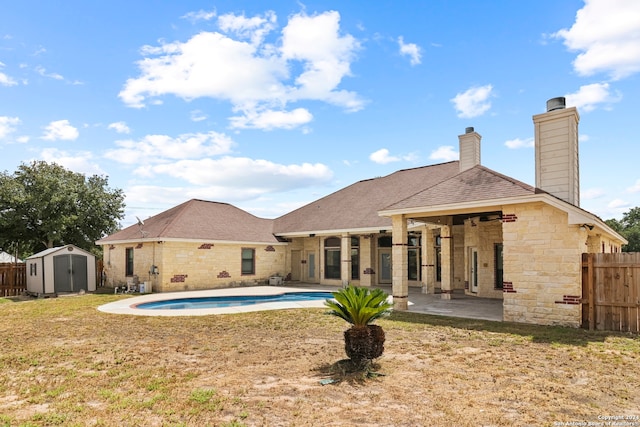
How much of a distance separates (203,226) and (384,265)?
10.8 meters

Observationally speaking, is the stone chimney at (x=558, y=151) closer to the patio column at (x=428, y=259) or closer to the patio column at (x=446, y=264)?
the patio column at (x=446, y=264)

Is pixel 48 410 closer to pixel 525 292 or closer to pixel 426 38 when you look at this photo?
pixel 525 292

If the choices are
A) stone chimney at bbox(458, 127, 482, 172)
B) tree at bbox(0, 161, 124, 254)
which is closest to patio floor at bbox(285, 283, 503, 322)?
stone chimney at bbox(458, 127, 482, 172)

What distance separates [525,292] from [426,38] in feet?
27.6

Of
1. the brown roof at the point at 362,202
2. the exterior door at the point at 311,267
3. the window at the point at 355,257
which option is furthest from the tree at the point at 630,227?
the exterior door at the point at 311,267

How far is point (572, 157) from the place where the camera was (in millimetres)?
11695

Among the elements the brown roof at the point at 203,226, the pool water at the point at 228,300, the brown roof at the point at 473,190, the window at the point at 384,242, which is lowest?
the pool water at the point at 228,300

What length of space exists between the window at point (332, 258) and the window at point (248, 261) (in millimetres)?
4446

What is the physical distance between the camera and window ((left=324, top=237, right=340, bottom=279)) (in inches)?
960

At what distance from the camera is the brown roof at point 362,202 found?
2219cm

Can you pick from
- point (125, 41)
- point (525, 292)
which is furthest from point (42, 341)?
point (525, 292)

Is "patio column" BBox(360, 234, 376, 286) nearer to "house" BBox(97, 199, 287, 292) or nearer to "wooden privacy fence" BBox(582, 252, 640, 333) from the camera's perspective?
"house" BBox(97, 199, 287, 292)

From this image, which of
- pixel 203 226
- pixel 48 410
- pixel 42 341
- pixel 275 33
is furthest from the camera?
pixel 203 226

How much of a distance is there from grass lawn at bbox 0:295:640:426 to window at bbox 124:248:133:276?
12.5 meters
